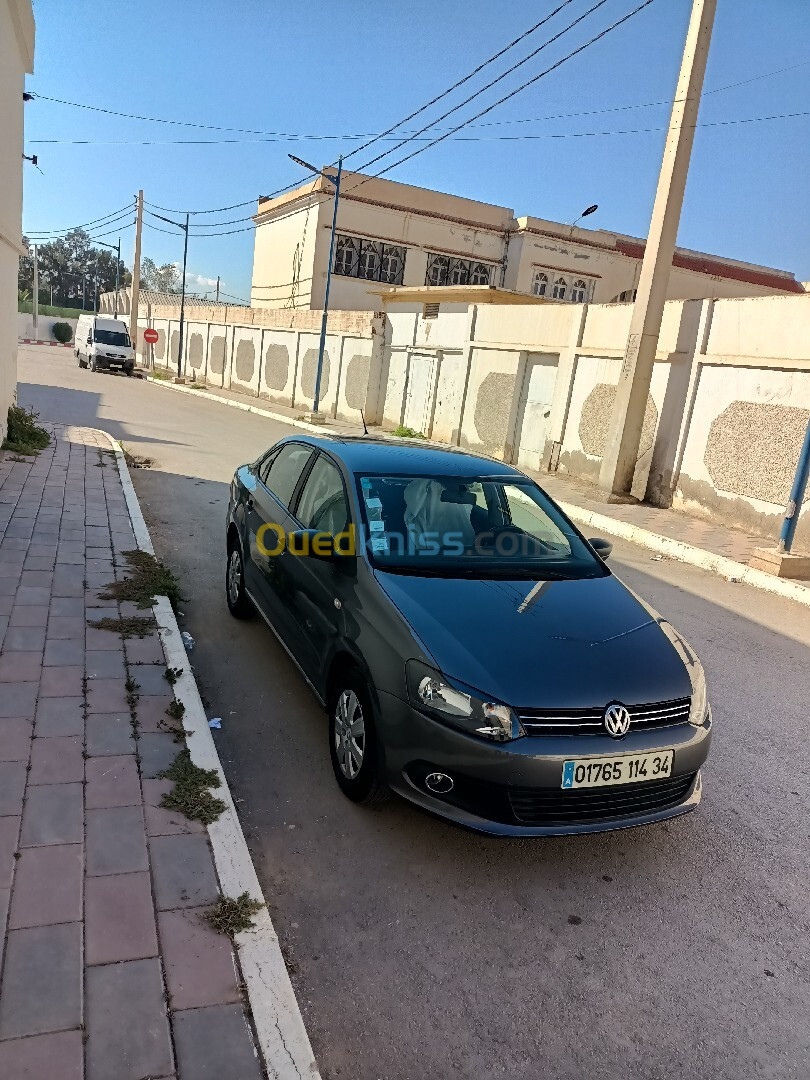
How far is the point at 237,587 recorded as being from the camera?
18.1 ft

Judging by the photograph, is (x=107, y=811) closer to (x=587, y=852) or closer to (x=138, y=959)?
(x=138, y=959)

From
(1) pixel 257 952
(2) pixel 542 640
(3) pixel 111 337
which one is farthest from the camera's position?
(3) pixel 111 337

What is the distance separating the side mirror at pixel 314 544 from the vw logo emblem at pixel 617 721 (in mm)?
1584

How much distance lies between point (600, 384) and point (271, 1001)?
45.5ft

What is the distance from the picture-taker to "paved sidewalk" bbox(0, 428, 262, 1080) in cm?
203

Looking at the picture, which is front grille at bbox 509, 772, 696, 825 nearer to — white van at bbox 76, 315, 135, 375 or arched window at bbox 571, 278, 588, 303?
white van at bbox 76, 315, 135, 375

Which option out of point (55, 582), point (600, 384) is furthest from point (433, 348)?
point (55, 582)

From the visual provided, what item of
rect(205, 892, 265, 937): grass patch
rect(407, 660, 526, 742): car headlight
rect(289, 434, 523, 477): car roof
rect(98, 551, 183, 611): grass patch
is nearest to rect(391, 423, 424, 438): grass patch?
rect(98, 551, 183, 611): grass patch

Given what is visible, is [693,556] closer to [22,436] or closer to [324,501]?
[324,501]

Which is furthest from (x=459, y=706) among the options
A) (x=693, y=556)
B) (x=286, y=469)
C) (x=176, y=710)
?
(x=693, y=556)

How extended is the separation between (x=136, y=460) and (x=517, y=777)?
11.0 metres

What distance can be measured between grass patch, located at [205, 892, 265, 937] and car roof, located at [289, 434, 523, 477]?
2.33m

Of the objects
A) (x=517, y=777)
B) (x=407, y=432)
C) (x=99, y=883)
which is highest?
(x=517, y=777)

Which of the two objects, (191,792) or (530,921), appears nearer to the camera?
(530,921)
